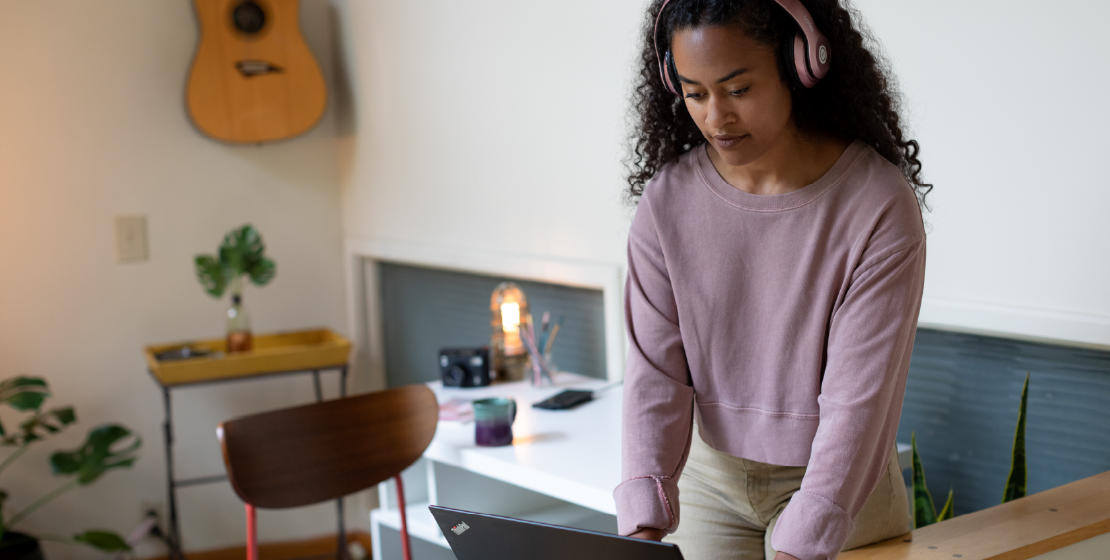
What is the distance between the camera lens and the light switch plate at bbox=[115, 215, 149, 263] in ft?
9.02

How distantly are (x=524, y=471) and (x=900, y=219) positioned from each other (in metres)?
0.88

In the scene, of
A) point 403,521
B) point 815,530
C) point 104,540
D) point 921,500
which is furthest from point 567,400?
point 104,540

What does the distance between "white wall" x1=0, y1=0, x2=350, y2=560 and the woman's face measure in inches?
85.8

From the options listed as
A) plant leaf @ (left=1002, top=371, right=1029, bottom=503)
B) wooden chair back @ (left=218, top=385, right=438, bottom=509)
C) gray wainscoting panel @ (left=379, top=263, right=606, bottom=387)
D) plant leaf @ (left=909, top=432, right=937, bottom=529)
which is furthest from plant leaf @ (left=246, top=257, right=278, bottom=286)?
plant leaf @ (left=1002, top=371, right=1029, bottom=503)

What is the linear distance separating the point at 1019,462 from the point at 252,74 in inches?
88.2

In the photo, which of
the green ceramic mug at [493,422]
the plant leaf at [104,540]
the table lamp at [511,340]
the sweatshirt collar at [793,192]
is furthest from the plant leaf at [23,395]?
the sweatshirt collar at [793,192]

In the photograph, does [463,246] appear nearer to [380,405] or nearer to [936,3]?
[380,405]

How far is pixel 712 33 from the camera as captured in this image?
985mm

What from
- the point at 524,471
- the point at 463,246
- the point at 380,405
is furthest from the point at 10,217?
the point at 524,471

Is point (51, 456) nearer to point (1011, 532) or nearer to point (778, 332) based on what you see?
point (778, 332)

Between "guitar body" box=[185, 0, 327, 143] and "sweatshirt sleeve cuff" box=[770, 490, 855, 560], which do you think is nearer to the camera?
"sweatshirt sleeve cuff" box=[770, 490, 855, 560]

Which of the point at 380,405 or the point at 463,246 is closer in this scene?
the point at 380,405

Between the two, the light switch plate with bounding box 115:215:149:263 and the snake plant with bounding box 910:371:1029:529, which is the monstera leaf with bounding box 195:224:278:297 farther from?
the snake plant with bounding box 910:371:1029:529

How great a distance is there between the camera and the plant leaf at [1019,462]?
4.57ft
